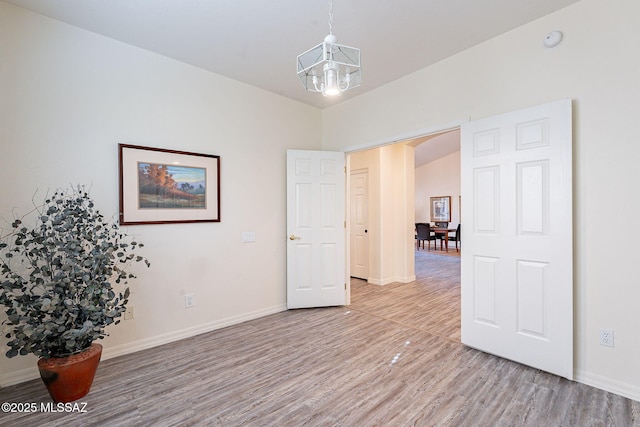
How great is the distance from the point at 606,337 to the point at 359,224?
3.82 meters

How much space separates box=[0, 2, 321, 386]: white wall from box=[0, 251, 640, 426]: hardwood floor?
1.41ft

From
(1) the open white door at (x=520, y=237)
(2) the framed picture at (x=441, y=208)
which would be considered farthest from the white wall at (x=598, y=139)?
(2) the framed picture at (x=441, y=208)

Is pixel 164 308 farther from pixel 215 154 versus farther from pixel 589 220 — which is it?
pixel 589 220

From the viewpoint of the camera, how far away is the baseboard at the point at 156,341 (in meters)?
2.28

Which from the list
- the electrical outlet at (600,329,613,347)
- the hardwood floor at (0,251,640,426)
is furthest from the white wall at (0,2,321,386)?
the electrical outlet at (600,329,613,347)

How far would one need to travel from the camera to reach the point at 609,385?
2.11m

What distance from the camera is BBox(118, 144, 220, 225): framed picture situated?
2766 mm

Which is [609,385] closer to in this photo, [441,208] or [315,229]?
[315,229]

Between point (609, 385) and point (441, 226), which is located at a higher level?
point (441, 226)

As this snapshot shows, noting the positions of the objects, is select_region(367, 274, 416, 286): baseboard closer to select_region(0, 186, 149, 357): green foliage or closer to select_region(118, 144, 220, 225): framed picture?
select_region(118, 144, 220, 225): framed picture

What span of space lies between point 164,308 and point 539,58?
3.95 m

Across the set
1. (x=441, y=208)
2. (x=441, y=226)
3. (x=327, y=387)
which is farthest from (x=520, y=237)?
(x=441, y=208)

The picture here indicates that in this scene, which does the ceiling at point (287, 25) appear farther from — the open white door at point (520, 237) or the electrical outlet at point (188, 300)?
the electrical outlet at point (188, 300)

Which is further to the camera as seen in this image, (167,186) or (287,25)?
(167,186)
